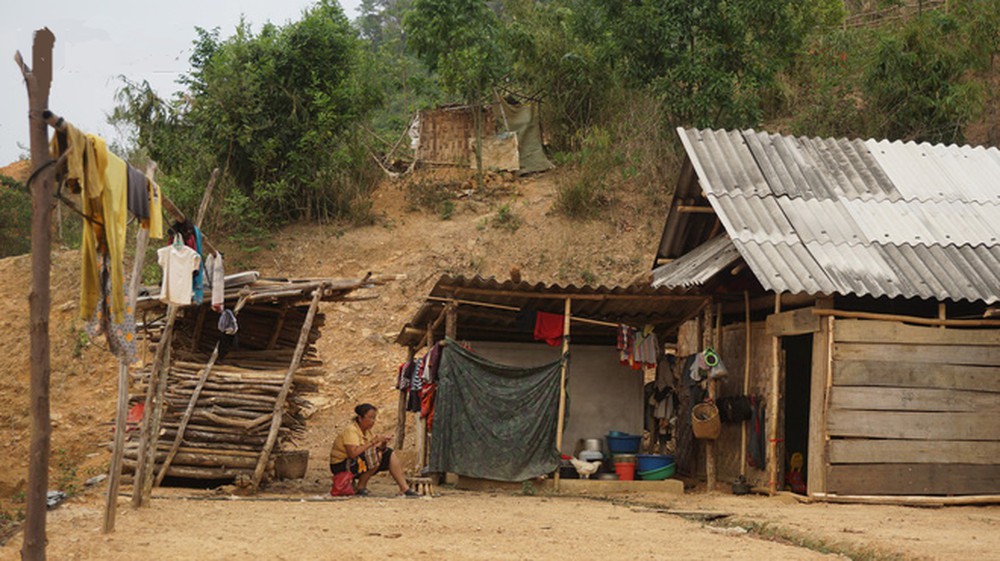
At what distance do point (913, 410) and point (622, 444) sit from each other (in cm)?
360

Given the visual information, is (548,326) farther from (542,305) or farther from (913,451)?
(913,451)

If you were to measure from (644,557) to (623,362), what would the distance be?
6.74 metres

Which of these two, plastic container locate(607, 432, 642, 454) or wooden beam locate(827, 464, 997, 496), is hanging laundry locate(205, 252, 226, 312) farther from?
wooden beam locate(827, 464, 997, 496)

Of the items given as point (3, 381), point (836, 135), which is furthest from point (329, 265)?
point (836, 135)

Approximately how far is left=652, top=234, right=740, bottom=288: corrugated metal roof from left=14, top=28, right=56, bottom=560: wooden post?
8043 mm

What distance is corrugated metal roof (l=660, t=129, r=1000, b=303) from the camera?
37.8 ft

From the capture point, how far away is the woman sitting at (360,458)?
37.4 feet

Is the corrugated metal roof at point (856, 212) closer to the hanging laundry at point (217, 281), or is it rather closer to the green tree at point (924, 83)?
the hanging laundry at point (217, 281)

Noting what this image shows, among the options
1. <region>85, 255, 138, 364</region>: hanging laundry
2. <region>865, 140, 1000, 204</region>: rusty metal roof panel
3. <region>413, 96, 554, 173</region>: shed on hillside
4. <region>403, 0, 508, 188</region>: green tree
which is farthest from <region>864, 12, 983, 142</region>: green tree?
<region>85, 255, 138, 364</region>: hanging laundry

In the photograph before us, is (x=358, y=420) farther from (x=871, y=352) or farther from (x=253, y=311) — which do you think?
(x=871, y=352)

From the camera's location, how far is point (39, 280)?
5.30 m

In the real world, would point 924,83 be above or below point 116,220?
above

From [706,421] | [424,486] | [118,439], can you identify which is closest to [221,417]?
[424,486]

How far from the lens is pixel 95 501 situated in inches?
391
